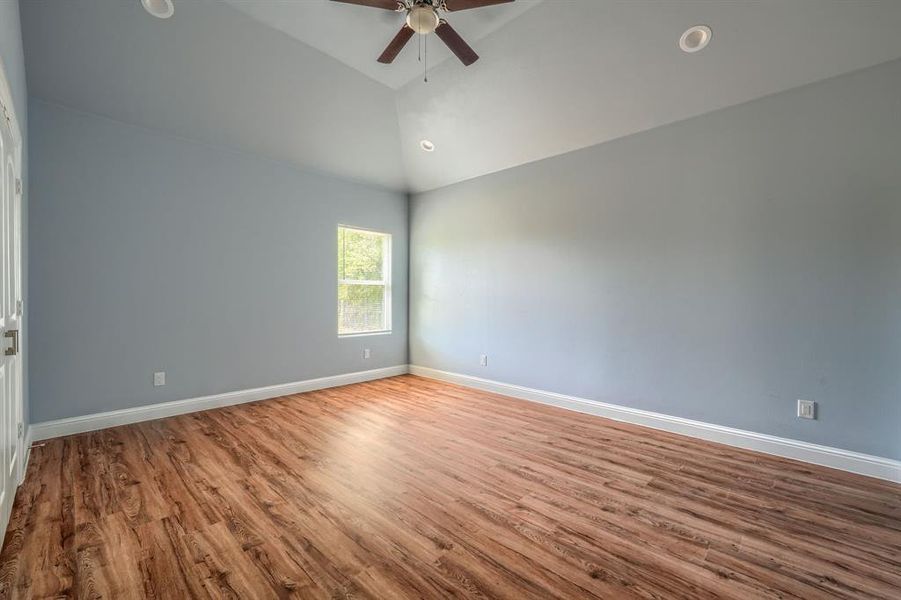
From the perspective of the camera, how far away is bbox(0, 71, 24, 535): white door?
70.1 inches

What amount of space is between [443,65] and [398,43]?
0.95 m

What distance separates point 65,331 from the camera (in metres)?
3.14

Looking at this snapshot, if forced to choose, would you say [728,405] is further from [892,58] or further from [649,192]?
[892,58]

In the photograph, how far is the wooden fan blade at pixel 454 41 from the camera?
102 inches

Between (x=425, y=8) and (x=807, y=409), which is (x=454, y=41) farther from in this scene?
(x=807, y=409)

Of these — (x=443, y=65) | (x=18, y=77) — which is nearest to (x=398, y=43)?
(x=443, y=65)

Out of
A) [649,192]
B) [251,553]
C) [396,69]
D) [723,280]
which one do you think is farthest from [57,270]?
[723,280]

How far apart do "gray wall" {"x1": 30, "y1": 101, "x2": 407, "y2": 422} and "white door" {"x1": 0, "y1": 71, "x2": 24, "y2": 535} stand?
914 millimetres

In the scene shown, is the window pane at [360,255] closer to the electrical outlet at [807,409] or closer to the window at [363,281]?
the window at [363,281]

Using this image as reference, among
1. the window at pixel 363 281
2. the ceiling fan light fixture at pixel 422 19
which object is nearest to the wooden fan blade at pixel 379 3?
the ceiling fan light fixture at pixel 422 19

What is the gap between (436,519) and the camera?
6.57ft

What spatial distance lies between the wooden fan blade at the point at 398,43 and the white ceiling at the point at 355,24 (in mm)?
361

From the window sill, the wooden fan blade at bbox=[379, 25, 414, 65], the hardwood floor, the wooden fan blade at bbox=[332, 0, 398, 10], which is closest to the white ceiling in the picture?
the wooden fan blade at bbox=[379, 25, 414, 65]

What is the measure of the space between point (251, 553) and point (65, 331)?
280 cm
